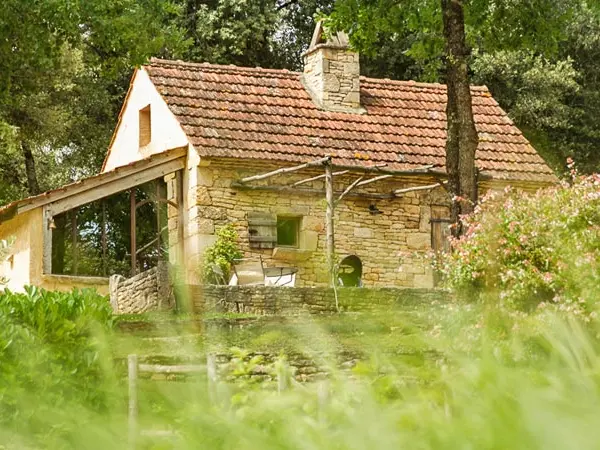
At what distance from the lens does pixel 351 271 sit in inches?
989

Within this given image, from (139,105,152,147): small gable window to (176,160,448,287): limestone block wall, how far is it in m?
2.86

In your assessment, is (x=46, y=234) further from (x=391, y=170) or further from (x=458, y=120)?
(x=458, y=120)

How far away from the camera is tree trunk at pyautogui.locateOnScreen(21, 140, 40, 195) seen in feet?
104

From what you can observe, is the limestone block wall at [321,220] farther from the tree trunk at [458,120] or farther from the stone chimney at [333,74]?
the tree trunk at [458,120]

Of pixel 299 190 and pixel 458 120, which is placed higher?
pixel 458 120

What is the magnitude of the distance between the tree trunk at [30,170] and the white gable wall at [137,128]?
2595 mm

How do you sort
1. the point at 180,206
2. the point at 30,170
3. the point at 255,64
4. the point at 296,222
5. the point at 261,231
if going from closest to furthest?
1. the point at 261,231
2. the point at 180,206
3. the point at 296,222
4. the point at 30,170
5. the point at 255,64

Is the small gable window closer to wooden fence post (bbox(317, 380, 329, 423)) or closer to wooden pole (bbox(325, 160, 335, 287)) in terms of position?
wooden pole (bbox(325, 160, 335, 287))

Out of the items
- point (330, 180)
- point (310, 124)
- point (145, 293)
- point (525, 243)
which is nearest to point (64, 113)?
point (310, 124)

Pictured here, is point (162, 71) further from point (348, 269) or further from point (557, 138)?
point (557, 138)

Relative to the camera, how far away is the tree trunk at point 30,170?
104 ft

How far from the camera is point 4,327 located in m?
9.05

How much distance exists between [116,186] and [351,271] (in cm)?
486

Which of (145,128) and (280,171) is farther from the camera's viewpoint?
(145,128)
